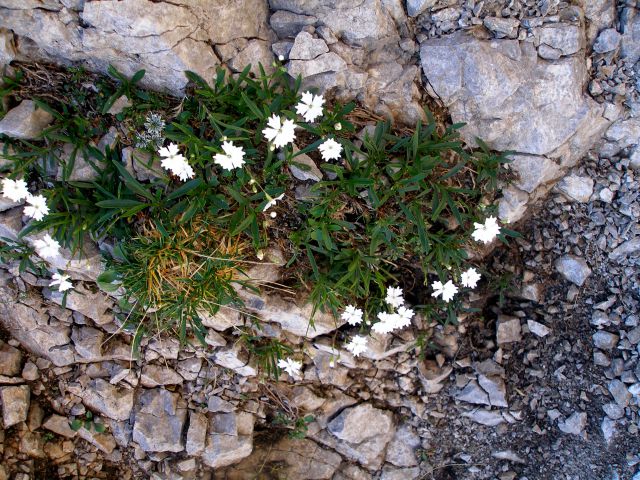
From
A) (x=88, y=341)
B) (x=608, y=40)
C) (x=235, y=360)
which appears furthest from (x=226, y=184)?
(x=608, y=40)

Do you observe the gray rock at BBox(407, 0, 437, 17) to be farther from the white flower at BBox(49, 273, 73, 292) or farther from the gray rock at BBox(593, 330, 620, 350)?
the white flower at BBox(49, 273, 73, 292)

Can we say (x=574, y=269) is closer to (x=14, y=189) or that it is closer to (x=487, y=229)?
(x=487, y=229)

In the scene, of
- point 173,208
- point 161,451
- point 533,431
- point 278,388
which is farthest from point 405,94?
point 161,451

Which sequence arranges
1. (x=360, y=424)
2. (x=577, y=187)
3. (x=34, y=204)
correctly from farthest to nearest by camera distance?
(x=360, y=424) < (x=577, y=187) < (x=34, y=204)

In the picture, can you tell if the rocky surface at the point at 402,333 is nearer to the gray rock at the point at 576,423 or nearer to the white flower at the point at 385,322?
the gray rock at the point at 576,423

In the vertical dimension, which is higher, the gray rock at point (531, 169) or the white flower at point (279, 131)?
the gray rock at point (531, 169)

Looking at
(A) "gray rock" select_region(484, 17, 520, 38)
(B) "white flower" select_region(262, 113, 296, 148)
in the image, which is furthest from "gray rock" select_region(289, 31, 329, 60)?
(A) "gray rock" select_region(484, 17, 520, 38)

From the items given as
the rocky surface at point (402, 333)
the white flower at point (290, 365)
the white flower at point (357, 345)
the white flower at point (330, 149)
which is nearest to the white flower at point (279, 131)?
the white flower at point (330, 149)
